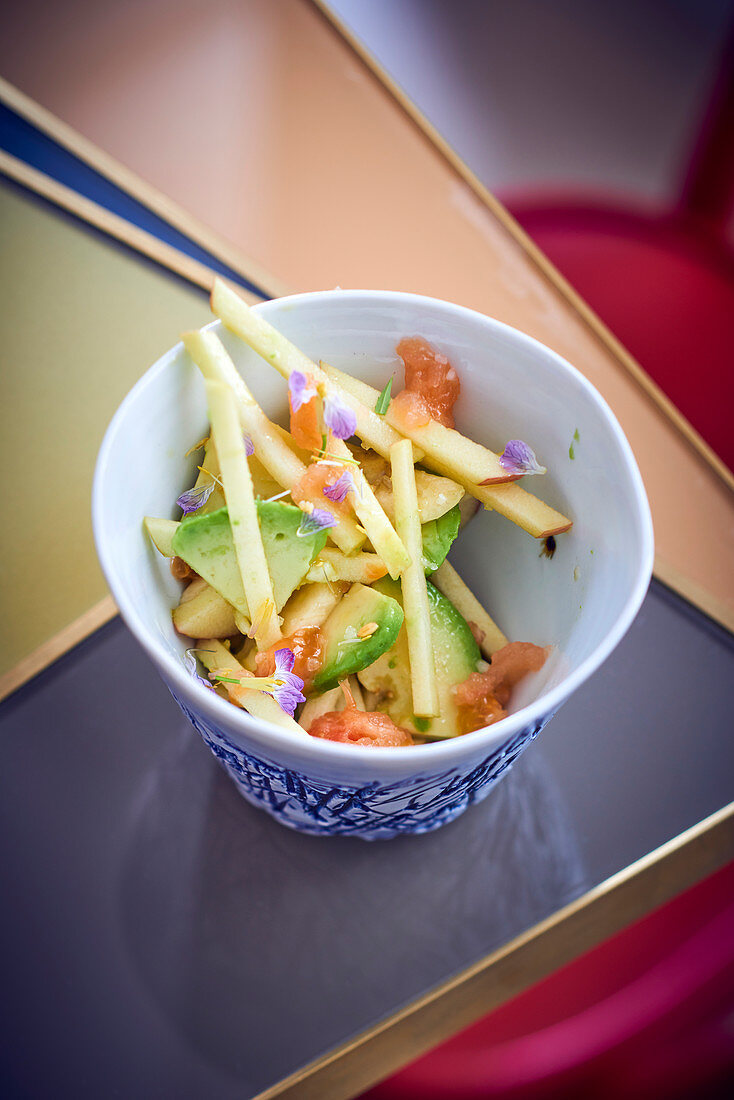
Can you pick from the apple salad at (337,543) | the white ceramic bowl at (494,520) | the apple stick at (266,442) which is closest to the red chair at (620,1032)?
the white ceramic bowl at (494,520)

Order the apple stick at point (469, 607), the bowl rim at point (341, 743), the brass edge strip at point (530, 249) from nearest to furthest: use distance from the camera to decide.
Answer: the bowl rim at point (341, 743), the apple stick at point (469, 607), the brass edge strip at point (530, 249)

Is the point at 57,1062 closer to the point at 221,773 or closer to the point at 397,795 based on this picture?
the point at 221,773

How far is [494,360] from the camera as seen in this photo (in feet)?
1.91

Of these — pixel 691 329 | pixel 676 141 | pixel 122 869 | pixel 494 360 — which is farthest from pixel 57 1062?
pixel 676 141

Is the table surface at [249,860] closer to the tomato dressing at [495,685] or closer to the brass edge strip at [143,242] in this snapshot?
the brass edge strip at [143,242]

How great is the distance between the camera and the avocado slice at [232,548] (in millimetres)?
518

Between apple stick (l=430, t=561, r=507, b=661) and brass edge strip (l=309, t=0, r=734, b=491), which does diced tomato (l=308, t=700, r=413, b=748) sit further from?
brass edge strip (l=309, t=0, r=734, b=491)

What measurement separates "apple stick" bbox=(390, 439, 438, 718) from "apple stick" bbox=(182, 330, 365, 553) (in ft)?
0.11

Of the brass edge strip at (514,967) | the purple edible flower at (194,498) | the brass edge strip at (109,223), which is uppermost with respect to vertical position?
the brass edge strip at (109,223)

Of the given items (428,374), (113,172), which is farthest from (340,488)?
(113,172)

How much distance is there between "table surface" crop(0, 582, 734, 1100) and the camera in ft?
2.15

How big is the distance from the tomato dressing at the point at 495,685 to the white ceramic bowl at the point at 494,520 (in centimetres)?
1

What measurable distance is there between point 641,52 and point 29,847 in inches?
65.2

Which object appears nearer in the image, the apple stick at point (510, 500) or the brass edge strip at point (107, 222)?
the apple stick at point (510, 500)
